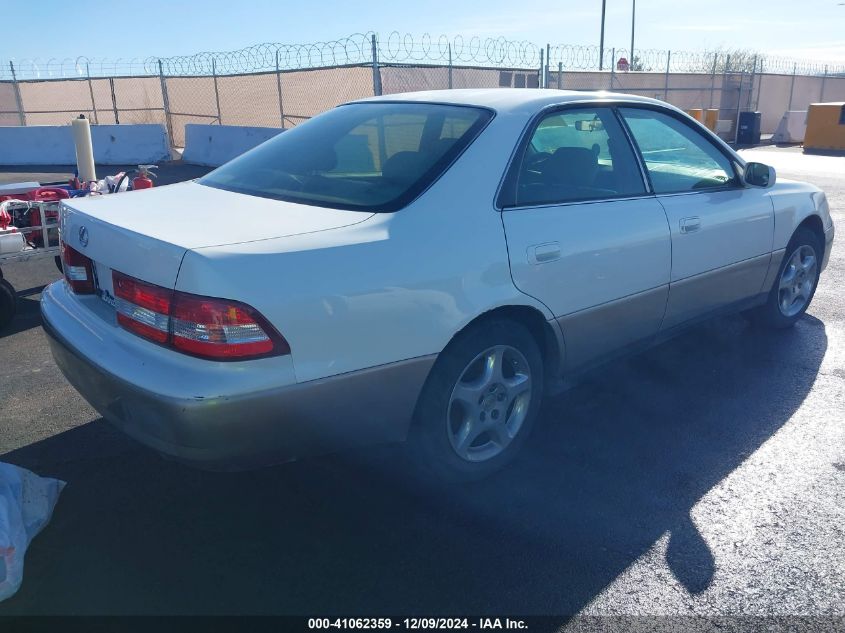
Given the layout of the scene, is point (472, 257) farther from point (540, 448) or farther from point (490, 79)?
point (490, 79)

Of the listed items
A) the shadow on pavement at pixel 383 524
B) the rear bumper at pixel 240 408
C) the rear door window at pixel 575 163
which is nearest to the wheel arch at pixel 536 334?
the rear bumper at pixel 240 408

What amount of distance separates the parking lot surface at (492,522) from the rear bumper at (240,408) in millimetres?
441

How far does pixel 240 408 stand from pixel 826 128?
21.6m

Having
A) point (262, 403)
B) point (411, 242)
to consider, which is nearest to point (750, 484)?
point (411, 242)

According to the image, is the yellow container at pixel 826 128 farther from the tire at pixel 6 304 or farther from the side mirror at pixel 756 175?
the tire at pixel 6 304

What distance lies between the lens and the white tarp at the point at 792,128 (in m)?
22.7

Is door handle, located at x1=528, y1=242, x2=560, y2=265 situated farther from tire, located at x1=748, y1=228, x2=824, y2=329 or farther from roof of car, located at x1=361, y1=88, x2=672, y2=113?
tire, located at x1=748, y1=228, x2=824, y2=329

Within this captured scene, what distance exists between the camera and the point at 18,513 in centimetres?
281

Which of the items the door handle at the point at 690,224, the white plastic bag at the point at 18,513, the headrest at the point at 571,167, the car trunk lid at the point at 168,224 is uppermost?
the headrest at the point at 571,167

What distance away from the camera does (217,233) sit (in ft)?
8.68

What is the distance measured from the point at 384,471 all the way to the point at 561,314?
1054mm

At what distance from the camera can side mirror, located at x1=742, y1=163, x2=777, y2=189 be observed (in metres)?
4.52

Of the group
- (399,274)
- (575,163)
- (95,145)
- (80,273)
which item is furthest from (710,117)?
(80,273)

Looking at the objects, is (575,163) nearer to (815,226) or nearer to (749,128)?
(815,226)
